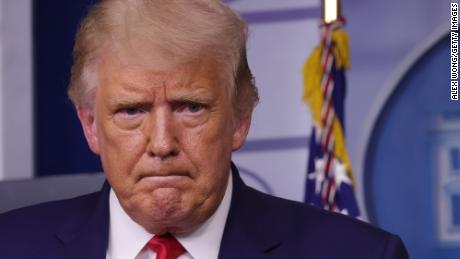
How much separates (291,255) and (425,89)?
1.34 metres

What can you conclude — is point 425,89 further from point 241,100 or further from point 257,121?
point 241,100

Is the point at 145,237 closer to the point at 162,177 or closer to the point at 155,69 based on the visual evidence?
the point at 162,177

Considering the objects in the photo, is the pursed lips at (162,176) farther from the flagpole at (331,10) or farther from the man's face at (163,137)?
the flagpole at (331,10)

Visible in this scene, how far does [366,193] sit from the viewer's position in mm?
2596

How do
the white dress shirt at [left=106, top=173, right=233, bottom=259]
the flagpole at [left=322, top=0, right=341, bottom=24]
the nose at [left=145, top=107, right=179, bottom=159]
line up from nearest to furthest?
the nose at [left=145, top=107, right=179, bottom=159]
the white dress shirt at [left=106, top=173, right=233, bottom=259]
the flagpole at [left=322, top=0, right=341, bottom=24]

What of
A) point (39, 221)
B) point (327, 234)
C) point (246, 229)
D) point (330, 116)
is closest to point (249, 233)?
point (246, 229)

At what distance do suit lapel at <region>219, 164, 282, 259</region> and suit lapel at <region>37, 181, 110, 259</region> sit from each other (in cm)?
17

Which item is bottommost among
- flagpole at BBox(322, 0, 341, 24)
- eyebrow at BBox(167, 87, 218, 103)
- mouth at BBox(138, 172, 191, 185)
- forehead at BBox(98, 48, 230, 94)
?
mouth at BBox(138, 172, 191, 185)

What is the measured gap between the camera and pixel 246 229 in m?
1.32

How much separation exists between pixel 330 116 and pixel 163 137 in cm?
131

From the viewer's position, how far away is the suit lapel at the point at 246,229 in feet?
4.23

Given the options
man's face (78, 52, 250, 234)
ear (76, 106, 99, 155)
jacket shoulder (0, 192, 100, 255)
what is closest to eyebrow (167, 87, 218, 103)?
man's face (78, 52, 250, 234)

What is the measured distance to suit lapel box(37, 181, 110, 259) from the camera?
1281mm

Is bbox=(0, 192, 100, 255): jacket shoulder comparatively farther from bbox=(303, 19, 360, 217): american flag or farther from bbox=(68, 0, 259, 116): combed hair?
bbox=(303, 19, 360, 217): american flag
